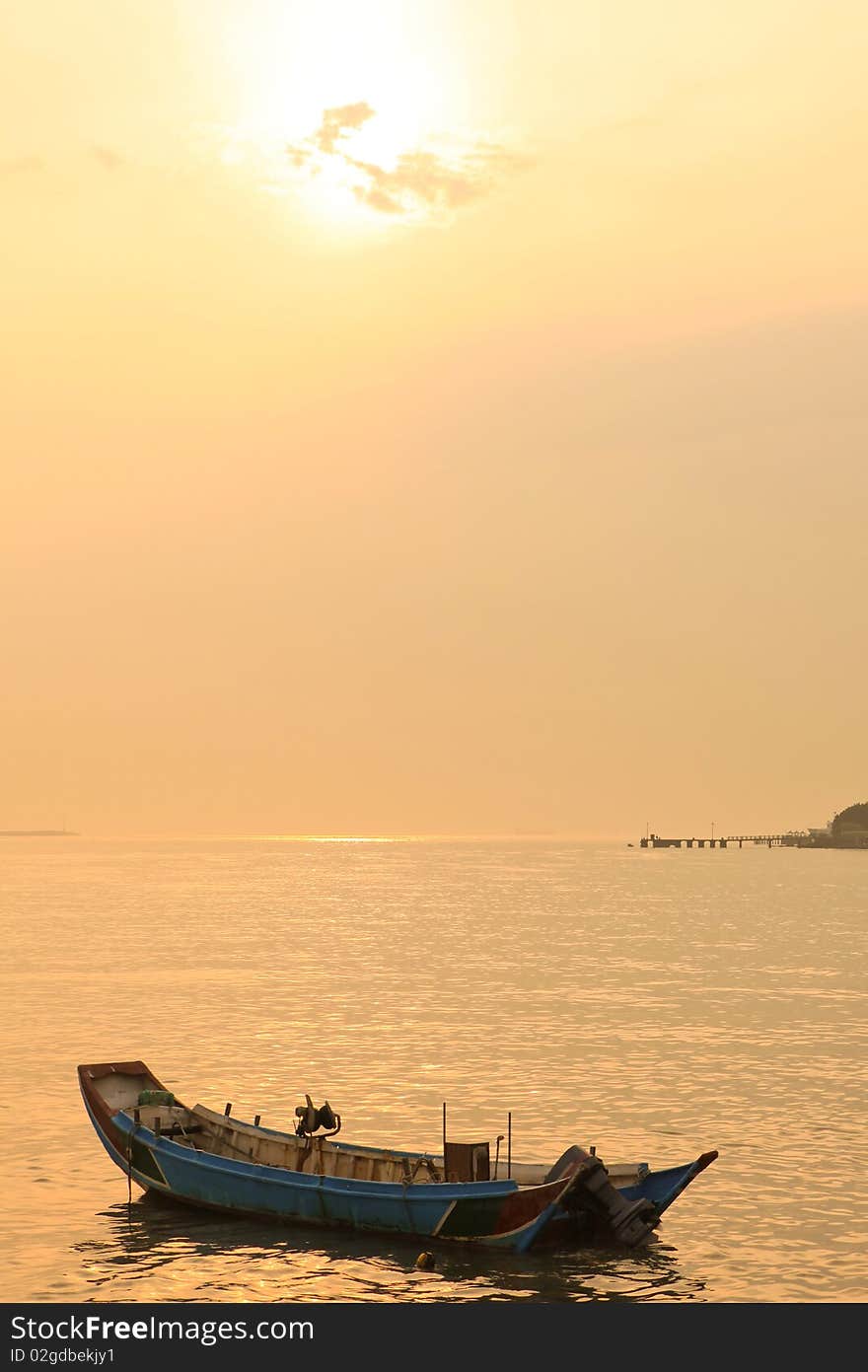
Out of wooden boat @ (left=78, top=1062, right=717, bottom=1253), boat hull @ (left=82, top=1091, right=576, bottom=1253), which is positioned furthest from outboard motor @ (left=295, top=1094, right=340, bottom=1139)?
boat hull @ (left=82, top=1091, right=576, bottom=1253)

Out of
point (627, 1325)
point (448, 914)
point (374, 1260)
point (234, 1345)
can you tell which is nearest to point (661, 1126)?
point (374, 1260)

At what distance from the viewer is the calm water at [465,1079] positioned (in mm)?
33438

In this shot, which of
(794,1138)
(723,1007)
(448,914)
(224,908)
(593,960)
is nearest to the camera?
(794,1138)

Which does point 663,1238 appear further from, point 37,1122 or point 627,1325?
point 37,1122

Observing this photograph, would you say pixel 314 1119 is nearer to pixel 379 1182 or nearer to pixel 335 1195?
pixel 335 1195

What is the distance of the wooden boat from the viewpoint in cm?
3419

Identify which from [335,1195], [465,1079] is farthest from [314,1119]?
[465,1079]

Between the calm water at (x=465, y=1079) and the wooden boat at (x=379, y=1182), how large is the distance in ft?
2.24

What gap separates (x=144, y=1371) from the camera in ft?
83.7

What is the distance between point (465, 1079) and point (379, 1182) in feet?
76.8

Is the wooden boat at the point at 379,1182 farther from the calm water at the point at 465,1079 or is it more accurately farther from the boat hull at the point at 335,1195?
the calm water at the point at 465,1079

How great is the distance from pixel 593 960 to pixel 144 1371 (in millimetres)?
86905

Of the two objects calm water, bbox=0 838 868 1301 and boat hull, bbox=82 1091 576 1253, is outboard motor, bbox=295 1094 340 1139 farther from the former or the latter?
calm water, bbox=0 838 868 1301

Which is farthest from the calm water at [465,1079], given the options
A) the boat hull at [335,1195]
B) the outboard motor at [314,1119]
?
the outboard motor at [314,1119]
